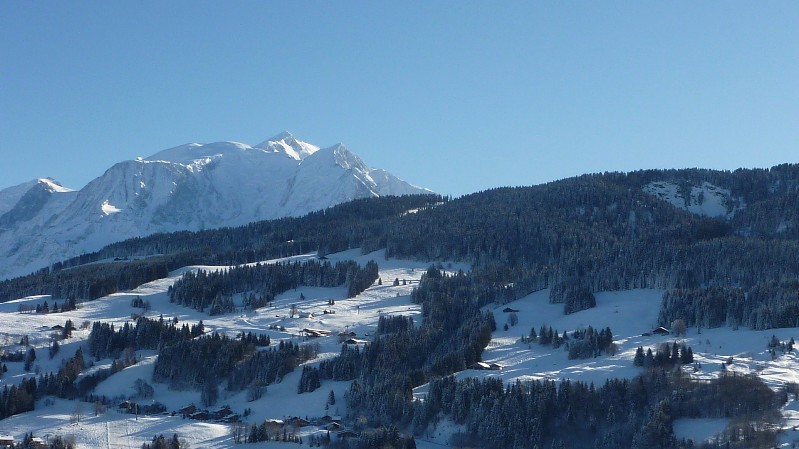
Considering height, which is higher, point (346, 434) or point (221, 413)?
point (221, 413)

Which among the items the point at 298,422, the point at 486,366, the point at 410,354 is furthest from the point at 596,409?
the point at 410,354

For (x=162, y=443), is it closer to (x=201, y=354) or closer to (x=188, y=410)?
(x=188, y=410)

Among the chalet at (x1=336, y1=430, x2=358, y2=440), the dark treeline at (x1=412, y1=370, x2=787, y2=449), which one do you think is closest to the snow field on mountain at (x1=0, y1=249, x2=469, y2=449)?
the chalet at (x1=336, y1=430, x2=358, y2=440)

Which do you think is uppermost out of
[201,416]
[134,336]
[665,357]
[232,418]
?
[134,336]

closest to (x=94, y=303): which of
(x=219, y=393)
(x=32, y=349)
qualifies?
(x=32, y=349)

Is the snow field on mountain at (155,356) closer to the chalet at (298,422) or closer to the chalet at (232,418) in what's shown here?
the chalet at (298,422)

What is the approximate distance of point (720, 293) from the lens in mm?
151125

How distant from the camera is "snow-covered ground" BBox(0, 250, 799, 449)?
11706 cm

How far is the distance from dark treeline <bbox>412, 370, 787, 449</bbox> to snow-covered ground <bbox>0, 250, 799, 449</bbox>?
225cm

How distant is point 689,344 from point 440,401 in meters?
36.4

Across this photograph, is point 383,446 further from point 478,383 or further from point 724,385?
point 724,385

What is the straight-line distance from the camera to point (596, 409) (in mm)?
111812

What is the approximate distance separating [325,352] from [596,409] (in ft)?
165

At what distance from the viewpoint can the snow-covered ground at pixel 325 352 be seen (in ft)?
384
